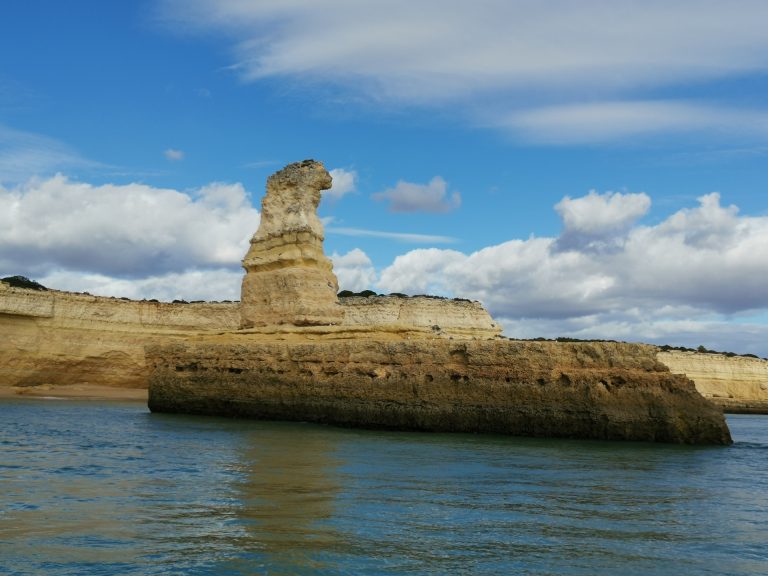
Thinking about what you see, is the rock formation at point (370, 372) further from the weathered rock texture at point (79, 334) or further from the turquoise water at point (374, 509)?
the weathered rock texture at point (79, 334)

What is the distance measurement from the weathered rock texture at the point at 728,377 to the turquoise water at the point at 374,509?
37.4m

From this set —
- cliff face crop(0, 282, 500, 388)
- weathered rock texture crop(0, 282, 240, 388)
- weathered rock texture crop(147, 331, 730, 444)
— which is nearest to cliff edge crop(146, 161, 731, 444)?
weathered rock texture crop(147, 331, 730, 444)

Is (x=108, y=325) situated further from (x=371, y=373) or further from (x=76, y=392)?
(x=371, y=373)

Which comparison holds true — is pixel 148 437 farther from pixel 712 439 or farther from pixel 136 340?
pixel 136 340

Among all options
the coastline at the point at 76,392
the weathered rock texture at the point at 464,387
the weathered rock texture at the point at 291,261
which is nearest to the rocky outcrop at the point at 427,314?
the coastline at the point at 76,392

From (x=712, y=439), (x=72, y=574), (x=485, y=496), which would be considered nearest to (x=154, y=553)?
(x=72, y=574)

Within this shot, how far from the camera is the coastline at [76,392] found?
116ft

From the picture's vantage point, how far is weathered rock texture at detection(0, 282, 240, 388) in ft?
124

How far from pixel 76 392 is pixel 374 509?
1298 inches

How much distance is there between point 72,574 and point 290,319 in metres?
19.6

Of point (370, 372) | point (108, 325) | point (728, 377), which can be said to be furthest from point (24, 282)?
point (728, 377)

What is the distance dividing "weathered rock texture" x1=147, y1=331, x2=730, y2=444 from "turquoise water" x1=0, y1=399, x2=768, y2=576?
1435mm

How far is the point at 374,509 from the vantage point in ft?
27.1

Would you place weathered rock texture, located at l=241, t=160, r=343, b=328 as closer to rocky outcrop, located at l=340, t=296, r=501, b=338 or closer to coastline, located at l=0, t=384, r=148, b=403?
coastline, located at l=0, t=384, r=148, b=403
